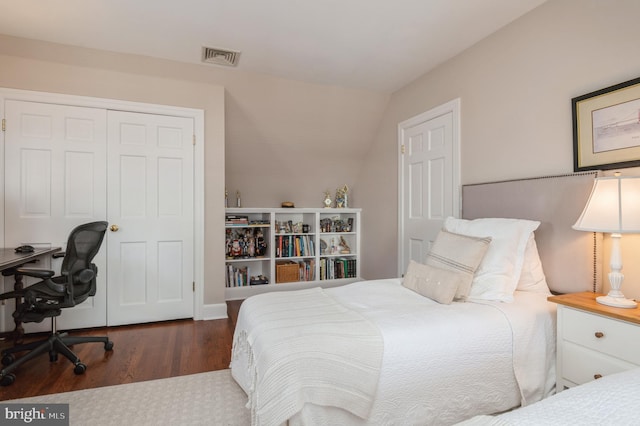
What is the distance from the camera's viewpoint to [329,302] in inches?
74.4

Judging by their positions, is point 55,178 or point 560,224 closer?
point 560,224

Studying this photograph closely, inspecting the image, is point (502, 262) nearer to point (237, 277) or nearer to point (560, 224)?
point (560, 224)

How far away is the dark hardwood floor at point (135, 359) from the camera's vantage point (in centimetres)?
210

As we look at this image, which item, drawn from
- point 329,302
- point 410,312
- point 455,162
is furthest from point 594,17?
point 329,302

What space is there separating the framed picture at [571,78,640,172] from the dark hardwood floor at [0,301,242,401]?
2.70m

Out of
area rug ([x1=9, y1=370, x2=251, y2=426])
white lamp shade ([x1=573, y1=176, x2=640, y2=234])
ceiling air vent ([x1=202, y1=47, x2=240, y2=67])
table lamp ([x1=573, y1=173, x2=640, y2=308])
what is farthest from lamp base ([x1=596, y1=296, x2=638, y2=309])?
ceiling air vent ([x1=202, y1=47, x2=240, y2=67])

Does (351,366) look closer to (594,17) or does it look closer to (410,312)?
(410,312)

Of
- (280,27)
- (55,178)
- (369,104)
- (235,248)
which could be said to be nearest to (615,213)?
(280,27)

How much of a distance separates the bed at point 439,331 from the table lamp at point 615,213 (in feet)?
0.88

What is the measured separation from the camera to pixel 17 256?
7.73ft

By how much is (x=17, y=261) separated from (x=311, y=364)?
2.12m

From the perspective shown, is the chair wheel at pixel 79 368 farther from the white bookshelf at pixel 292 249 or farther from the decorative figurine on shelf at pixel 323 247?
the decorative figurine on shelf at pixel 323 247

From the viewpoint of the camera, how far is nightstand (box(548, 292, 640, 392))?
1.48m

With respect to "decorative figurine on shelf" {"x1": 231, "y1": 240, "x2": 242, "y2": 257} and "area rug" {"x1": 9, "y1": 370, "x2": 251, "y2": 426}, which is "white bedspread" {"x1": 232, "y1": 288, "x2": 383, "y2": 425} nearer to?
"area rug" {"x1": 9, "y1": 370, "x2": 251, "y2": 426}
